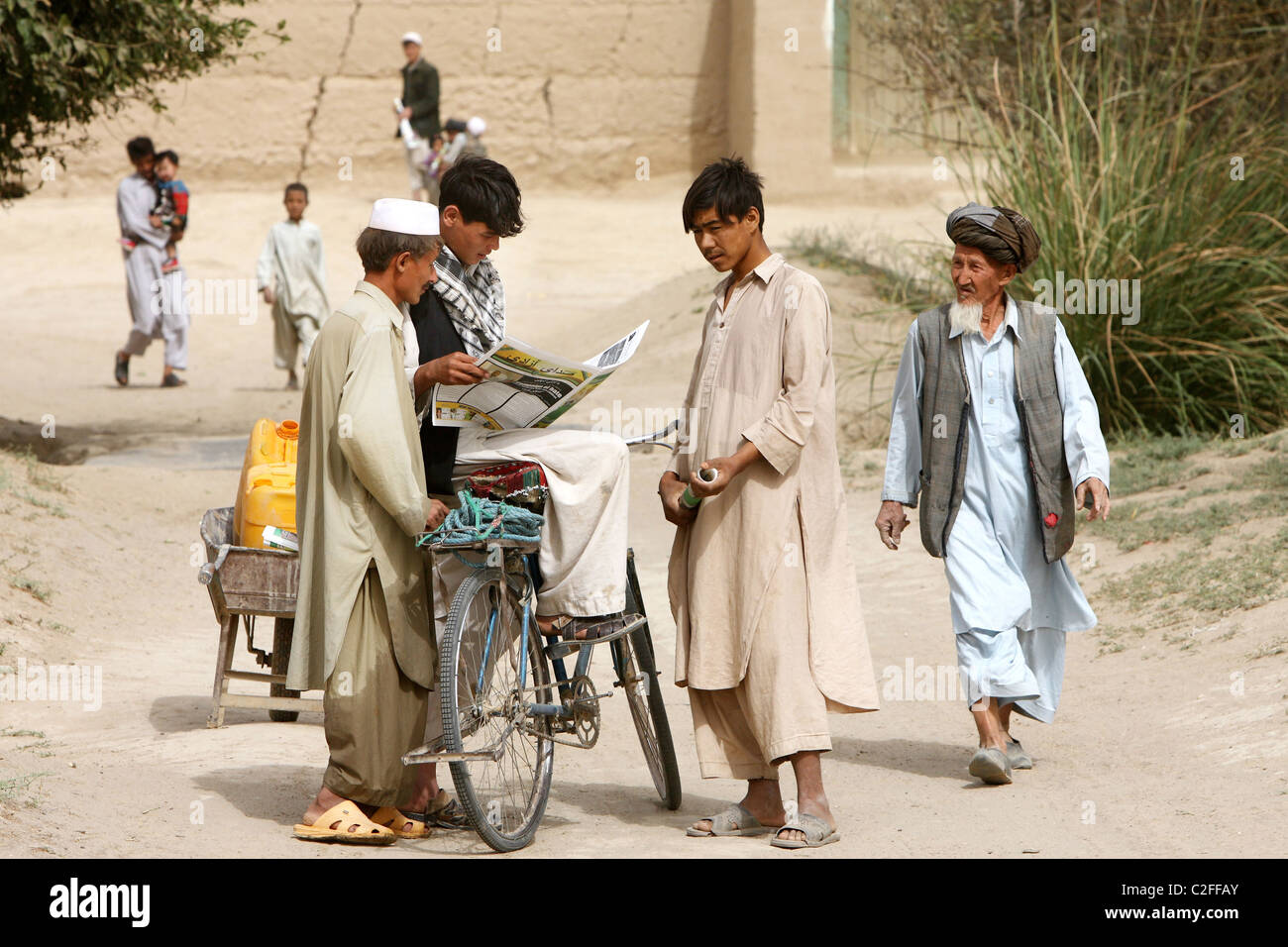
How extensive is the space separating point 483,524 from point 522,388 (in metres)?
0.36

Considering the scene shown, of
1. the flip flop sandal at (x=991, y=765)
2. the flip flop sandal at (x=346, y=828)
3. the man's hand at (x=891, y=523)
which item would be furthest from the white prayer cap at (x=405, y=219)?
the flip flop sandal at (x=991, y=765)

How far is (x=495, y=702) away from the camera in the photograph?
397 cm

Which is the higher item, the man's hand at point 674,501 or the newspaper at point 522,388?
the newspaper at point 522,388

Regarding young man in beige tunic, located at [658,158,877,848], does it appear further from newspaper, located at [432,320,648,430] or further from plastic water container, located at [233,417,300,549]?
plastic water container, located at [233,417,300,549]

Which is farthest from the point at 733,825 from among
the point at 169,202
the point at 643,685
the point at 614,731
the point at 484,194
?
the point at 169,202

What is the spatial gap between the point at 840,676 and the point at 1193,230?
6101 mm

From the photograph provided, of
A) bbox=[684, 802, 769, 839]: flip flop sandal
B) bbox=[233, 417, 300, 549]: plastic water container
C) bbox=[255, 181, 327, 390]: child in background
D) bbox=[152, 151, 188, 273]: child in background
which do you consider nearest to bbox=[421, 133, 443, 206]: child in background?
bbox=[152, 151, 188, 273]: child in background

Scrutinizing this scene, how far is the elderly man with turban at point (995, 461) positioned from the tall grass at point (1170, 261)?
4.28 metres

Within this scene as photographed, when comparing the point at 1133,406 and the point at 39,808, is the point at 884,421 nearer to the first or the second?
the point at 1133,406

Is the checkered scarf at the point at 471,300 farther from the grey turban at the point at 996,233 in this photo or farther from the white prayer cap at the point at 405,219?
the grey turban at the point at 996,233

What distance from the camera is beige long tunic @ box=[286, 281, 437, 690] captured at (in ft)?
12.4

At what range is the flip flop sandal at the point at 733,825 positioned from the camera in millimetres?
4137

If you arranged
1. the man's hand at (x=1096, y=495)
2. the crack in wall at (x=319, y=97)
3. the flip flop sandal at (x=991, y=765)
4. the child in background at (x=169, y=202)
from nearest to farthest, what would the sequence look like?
the man's hand at (x=1096, y=495) < the flip flop sandal at (x=991, y=765) < the child in background at (x=169, y=202) < the crack in wall at (x=319, y=97)

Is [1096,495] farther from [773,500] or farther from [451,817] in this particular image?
[451,817]
